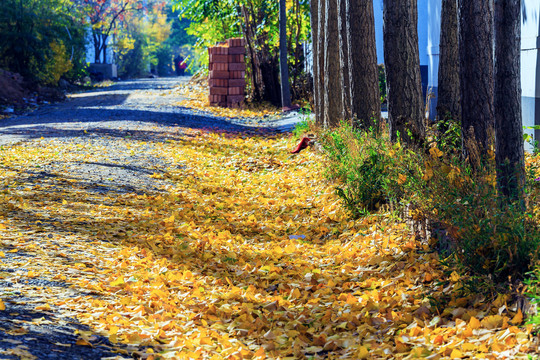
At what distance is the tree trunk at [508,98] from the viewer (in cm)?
464

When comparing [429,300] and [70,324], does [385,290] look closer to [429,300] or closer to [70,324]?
[429,300]

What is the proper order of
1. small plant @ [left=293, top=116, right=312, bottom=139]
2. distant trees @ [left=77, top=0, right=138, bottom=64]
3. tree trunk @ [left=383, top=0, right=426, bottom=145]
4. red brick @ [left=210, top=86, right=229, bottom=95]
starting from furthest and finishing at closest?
distant trees @ [left=77, top=0, right=138, bottom=64]
red brick @ [left=210, top=86, right=229, bottom=95]
small plant @ [left=293, top=116, right=312, bottom=139]
tree trunk @ [left=383, top=0, right=426, bottom=145]

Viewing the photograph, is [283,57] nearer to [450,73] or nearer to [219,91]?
[219,91]

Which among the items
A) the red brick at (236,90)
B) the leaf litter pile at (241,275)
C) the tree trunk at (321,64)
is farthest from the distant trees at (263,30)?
the leaf litter pile at (241,275)

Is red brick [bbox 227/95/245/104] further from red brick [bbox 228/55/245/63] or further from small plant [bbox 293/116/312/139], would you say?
small plant [bbox 293/116/312/139]

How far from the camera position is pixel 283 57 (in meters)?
19.8

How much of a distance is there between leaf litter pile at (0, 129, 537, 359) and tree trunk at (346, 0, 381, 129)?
4.06 ft

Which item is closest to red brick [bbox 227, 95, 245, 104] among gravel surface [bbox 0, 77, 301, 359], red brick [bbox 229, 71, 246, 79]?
red brick [bbox 229, 71, 246, 79]

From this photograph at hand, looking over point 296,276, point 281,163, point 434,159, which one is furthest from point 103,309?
point 281,163

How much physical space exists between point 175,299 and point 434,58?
11.6 metres

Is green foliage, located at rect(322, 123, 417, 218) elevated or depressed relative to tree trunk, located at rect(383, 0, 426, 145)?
depressed

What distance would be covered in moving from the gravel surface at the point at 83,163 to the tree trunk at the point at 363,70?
3327 millimetres

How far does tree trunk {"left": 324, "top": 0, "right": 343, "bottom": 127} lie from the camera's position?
37.6 feet

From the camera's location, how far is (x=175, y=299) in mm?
4902
